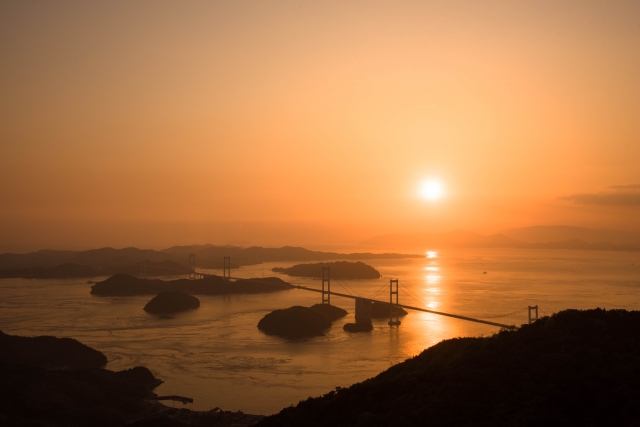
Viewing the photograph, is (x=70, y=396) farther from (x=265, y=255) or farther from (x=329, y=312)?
(x=265, y=255)

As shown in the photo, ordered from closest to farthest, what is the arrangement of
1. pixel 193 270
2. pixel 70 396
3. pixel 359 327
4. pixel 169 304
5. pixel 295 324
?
1. pixel 70 396
2. pixel 295 324
3. pixel 359 327
4. pixel 169 304
5. pixel 193 270

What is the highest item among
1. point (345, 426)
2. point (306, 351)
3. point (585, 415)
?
point (585, 415)

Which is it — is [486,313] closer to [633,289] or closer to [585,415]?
[633,289]

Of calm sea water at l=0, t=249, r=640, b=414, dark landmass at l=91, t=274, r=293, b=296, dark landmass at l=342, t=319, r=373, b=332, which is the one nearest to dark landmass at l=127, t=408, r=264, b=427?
calm sea water at l=0, t=249, r=640, b=414

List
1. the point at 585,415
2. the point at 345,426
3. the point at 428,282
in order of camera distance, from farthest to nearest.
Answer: the point at 428,282 < the point at 345,426 < the point at 585,415

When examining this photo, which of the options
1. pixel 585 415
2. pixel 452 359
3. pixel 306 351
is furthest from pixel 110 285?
pixel 585 415

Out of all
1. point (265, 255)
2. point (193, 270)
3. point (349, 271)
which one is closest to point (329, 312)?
point (349, 271)
